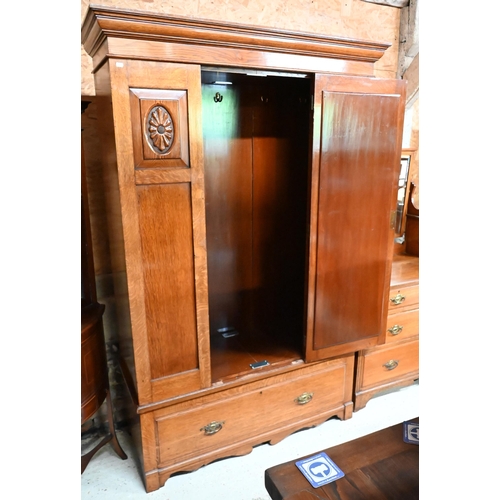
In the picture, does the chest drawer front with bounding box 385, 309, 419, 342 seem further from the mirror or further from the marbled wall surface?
the marbled wall surface

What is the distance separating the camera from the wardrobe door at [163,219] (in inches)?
55.7

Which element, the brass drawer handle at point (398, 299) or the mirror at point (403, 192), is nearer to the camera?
the brass drawer handle at point (398, 299)

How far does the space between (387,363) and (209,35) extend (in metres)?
2.06

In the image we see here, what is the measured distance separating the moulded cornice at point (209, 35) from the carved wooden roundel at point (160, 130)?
9.9 inches

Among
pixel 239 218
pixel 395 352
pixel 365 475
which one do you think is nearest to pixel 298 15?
pixel 239 218

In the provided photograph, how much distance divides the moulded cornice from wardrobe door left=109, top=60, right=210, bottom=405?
10cm

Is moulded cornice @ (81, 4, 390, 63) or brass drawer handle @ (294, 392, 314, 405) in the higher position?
moulded cornice @ (81, 4, 390, 63)

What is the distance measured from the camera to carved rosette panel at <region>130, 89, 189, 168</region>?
1.42 m

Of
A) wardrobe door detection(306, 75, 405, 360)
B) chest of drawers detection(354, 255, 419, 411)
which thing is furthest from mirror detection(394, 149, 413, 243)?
wardrobe door detection(306, 75, 405, 360)

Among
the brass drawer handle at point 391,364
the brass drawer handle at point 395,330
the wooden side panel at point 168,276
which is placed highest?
the wooden side panel at point 168,276

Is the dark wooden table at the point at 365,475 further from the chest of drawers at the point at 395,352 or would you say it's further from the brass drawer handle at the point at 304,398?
the chest of drawers at the point at 395,352

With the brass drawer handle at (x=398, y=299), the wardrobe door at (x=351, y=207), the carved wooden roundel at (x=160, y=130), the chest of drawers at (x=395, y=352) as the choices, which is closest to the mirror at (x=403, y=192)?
the chest of drawers at (x=395, y=352)

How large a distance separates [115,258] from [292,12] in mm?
1759
